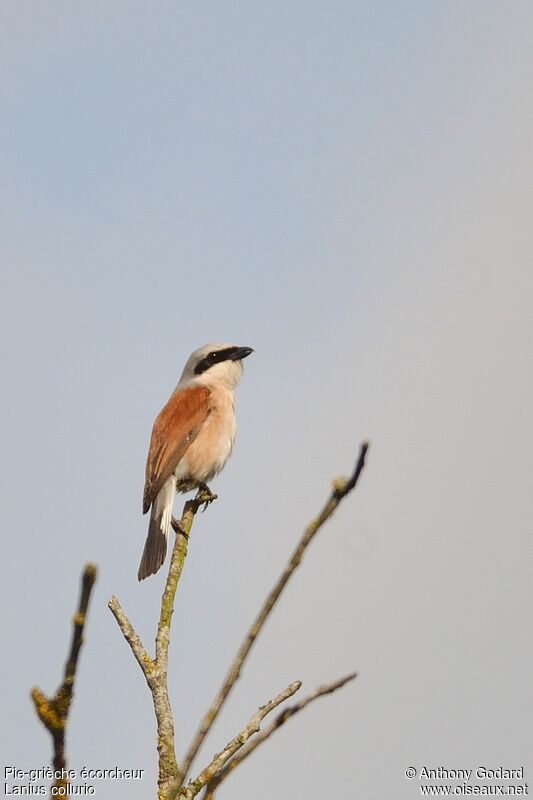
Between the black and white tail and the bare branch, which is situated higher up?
the black and white tail

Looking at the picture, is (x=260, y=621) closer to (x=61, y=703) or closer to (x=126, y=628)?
(x=61, y=703)

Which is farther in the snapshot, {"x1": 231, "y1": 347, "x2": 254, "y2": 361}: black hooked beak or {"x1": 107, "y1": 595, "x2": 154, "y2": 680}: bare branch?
{"x1": 231, "y1": 347, "x2": 254, "y2": 361}: black hooked beak

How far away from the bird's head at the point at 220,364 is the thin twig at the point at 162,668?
4.33 metres

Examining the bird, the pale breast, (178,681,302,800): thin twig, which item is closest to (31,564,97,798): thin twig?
(178,681,302,800): thin twig

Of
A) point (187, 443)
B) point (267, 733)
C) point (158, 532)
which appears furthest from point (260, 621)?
point (187, 443)

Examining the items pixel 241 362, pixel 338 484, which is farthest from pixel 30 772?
pixel 241 362

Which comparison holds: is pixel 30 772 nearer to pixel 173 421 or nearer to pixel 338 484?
pixel 338 484

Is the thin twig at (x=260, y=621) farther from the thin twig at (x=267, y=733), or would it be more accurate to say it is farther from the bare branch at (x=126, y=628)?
the bare branch at (x=126, y=628)

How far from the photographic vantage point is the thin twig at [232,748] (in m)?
2.31

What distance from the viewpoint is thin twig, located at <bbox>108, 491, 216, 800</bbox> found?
2801 millimetres

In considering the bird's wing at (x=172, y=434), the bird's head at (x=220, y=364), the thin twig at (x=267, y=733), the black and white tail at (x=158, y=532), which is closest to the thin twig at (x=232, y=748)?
the thin twig at (x=267, y=733)

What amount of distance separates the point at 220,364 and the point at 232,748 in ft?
18.7

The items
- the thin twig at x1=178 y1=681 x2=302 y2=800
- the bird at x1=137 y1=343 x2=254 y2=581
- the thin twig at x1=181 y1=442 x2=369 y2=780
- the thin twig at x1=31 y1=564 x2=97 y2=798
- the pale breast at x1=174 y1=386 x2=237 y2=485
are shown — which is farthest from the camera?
the pale breast at x1=174 y1=386 x2=237 y2=485

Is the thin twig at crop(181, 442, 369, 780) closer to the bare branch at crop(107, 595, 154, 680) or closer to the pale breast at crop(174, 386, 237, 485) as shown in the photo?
the bare branch at crop(107, 595, 154, 680)
